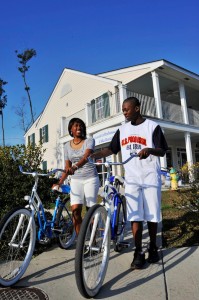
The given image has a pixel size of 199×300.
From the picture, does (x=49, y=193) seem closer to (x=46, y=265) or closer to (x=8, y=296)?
(x=46, y=265)

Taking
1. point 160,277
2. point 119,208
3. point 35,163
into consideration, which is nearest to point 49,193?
point 35,163

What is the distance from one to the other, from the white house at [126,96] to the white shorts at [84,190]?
10633 mm

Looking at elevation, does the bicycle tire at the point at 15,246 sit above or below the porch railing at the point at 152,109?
below

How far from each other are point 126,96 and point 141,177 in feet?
37.3

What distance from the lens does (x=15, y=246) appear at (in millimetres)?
3023

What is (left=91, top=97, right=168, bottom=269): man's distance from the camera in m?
3.33

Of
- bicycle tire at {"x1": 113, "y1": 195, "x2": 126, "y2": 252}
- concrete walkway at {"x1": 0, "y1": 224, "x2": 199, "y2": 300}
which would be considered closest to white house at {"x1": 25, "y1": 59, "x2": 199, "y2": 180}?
bicycle tire at {"x1": 113, "y1": 195, "x2": 126, "y2": 252}

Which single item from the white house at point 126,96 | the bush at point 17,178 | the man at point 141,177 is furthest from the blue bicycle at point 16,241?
the white house at point 126,96

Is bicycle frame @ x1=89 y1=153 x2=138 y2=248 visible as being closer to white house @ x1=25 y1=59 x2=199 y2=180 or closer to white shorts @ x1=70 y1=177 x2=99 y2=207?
white shorts @ x1=70 y1=177 x2=99 y2=207

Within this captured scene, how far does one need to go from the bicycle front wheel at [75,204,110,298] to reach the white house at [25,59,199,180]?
11.6 meters

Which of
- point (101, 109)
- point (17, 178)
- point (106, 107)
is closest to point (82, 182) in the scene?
point (17, 178)

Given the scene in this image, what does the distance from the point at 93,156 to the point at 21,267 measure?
56.8 inches

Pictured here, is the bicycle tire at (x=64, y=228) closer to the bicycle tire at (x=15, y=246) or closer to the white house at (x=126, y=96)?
the bicycle tire at (x=15, y=246)

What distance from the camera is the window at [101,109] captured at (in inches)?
622
